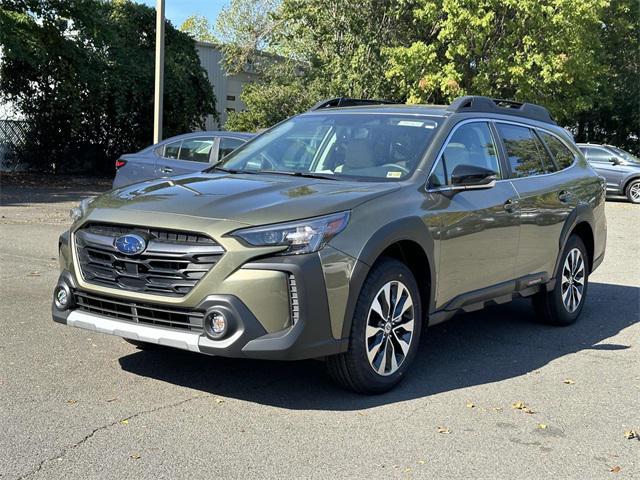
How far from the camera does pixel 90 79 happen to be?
23.2 metres

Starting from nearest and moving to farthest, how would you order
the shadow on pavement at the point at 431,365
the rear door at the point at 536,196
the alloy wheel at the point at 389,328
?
the alloy wheel at the point at 389,328, the shadow on pavement at the point at 431,365, the rear door at the point at 536,196

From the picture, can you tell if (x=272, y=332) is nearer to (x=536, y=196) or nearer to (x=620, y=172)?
(x=536, y=196)

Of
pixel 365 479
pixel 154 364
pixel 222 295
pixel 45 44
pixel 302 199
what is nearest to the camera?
pixel 365 479

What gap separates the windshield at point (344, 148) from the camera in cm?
550

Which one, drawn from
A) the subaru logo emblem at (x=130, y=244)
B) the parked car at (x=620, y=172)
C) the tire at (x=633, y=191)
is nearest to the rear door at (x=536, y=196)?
the subaru logo emblem at (x=130, y=244)

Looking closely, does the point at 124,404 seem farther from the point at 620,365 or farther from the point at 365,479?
the point at 620,365

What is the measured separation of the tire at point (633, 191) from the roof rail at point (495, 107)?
60.9 feet

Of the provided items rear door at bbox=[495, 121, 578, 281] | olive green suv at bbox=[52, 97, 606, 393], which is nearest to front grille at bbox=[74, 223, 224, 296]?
olive green suv at bbox=[52, 97, 606, 393]

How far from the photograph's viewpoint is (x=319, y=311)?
4414 mm

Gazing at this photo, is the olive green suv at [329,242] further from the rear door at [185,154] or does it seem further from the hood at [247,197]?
the rear door at [185,154]

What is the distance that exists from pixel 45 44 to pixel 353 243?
20.1 m

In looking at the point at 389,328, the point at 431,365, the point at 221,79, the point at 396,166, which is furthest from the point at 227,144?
the point at 221,79

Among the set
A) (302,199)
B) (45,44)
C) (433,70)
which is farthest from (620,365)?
(433,70)

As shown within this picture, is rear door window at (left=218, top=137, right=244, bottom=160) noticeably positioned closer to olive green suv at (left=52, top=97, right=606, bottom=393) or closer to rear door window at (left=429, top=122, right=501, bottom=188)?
olive green suv at (left=52, top=97, right=606, bottom=393)
